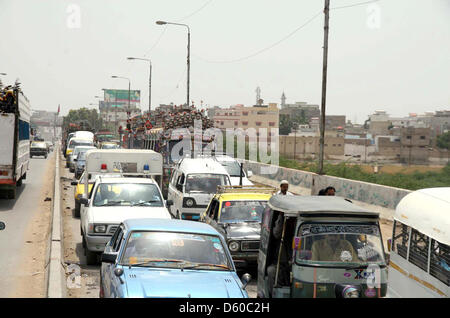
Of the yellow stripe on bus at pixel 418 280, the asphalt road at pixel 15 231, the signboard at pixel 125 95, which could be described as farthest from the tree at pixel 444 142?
the yellow stripe on bus at pixel 418 280

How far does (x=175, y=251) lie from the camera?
754 centimetres

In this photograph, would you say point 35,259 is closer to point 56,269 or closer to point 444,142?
point 56,269

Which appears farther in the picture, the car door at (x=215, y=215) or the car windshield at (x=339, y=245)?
the car door at (x=215, y=215)

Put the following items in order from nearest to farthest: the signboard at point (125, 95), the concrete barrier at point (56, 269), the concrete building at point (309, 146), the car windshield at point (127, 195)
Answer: the concrete barrier at point (56, 269)
the car windshield at point (127, 195)
the concrete building at point (309, 146)
the signboard at point (125, 95)

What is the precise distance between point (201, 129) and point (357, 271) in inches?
945

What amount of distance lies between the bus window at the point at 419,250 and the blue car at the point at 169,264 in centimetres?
238

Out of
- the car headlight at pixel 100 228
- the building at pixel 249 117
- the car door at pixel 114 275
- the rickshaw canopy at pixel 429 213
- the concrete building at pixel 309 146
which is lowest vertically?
the concrete building at pixel 309 146

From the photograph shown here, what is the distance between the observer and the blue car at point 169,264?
659 cm

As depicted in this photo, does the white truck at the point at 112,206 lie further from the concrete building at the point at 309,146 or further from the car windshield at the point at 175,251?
the concrete building at the point at 309,146

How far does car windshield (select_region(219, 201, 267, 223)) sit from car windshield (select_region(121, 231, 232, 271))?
4.64 metres

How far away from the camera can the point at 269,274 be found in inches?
321

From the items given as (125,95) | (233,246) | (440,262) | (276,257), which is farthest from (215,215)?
(125,95)

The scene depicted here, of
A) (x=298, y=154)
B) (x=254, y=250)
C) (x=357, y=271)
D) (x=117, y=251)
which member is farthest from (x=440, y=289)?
(x=298, y=154)
